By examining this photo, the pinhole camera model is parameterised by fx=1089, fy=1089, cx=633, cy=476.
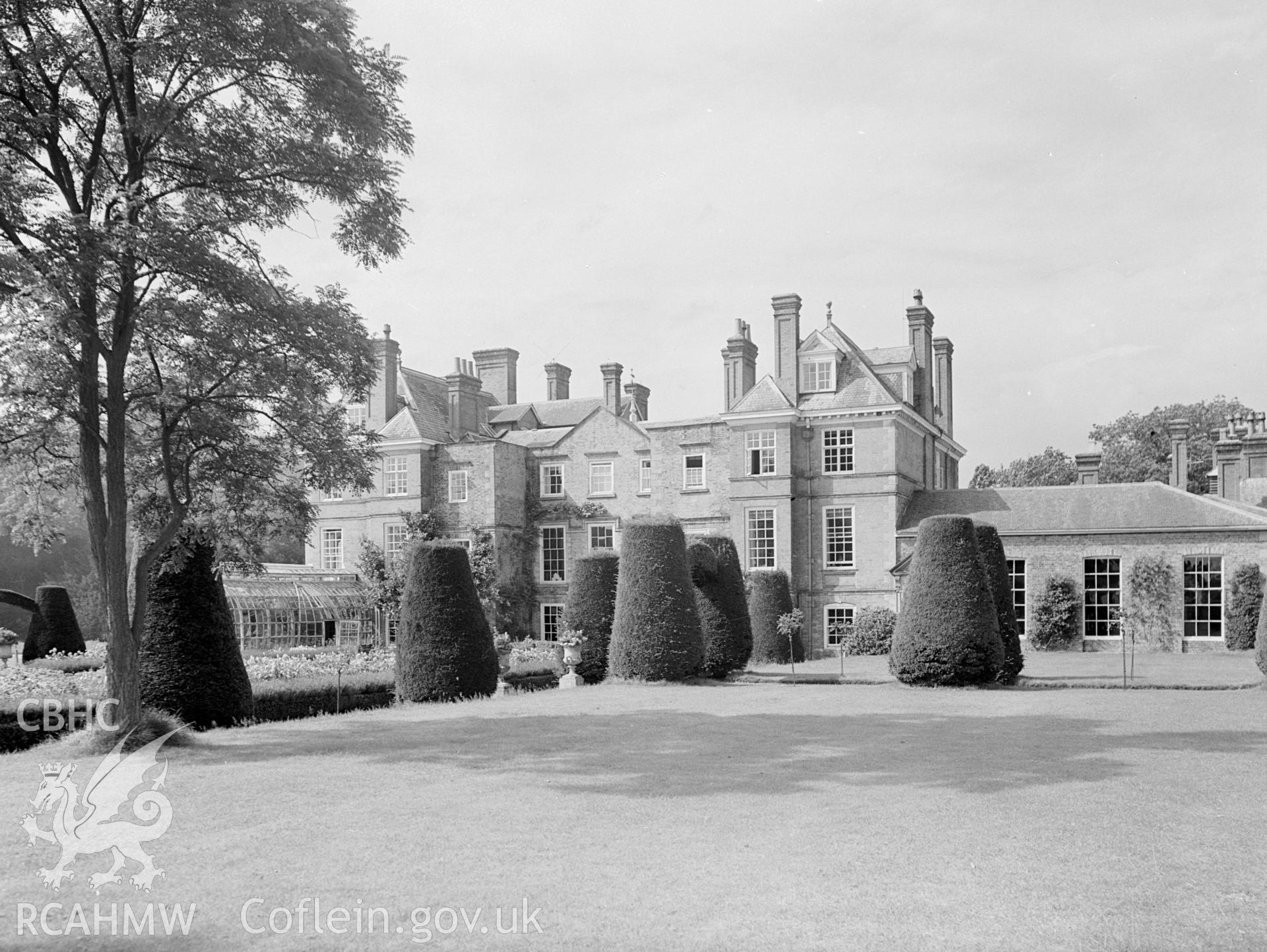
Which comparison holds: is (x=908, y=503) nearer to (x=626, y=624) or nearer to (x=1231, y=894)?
(x=626, y=624)

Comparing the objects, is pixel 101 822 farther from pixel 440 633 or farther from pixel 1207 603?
pixel 1207 603

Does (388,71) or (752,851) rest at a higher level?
(388,71)

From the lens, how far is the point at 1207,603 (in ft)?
99.2

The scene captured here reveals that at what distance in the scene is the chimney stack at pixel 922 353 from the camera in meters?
38.2

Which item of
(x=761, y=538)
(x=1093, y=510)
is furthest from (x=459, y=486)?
(x=1093, y=510)

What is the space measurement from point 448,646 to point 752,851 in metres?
11.3

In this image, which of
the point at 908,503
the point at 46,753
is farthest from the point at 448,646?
the point at 908,503

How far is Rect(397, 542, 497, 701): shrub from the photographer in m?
18.1

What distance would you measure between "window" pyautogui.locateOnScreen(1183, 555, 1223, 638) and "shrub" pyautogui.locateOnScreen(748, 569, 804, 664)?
11.1m

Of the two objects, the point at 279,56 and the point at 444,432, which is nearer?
the point at 279,56

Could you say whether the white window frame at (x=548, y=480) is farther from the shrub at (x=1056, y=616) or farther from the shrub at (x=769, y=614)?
the shrub at (x=1056, y=616)

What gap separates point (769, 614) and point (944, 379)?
15213 millimetres

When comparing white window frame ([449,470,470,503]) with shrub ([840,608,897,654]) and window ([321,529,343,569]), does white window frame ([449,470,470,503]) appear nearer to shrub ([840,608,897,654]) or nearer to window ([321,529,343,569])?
window ([321,529,343,569])

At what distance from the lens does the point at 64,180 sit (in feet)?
39.8
